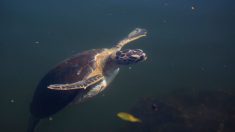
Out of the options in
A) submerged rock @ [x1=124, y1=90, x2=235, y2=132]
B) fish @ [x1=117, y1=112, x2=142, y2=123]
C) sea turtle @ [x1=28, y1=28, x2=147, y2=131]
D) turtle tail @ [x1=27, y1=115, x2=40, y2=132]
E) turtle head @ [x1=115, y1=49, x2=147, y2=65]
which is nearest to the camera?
sea turtle @ [x1=28, y1=28, x2=147, y2=131]

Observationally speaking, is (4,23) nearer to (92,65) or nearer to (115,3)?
(115,3)

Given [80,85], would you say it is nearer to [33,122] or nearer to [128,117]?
[33,122]

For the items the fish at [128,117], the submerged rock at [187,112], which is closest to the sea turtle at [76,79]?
the fish at [128,117]

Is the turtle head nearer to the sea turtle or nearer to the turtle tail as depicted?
the sea turtle

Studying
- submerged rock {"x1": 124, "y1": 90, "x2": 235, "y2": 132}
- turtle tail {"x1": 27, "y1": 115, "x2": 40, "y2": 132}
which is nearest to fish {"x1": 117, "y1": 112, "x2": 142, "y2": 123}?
submerged rock {"x1": 124, "y1": 90, "x2": 235, "y2": 132}

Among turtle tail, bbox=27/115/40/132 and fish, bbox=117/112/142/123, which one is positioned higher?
turtle tail, bbox=27/115/40/132

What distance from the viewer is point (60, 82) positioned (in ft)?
19.9

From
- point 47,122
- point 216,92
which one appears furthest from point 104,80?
point 216,92

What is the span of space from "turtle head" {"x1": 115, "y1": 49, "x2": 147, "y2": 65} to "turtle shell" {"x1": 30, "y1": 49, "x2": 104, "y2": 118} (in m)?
0.58

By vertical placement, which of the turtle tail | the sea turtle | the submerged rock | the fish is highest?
the sea turtle

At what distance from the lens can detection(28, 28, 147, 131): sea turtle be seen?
6125mm

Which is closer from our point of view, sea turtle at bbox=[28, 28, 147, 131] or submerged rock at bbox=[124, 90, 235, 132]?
sea turtle at bbox=[28, 28, 147, 131]

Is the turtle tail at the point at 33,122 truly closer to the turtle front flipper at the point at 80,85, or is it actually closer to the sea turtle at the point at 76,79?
the sea turtle at the point at 76,79

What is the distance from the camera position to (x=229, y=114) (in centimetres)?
852
